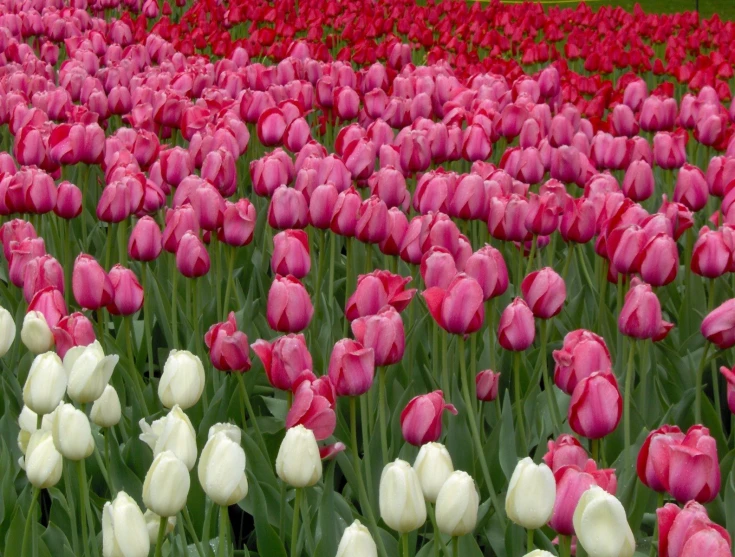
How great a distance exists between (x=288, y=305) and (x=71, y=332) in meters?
0.47

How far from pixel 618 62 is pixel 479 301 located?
532 cm

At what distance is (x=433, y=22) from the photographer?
846 centimetres

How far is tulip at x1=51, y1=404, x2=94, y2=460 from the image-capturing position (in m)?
1.62

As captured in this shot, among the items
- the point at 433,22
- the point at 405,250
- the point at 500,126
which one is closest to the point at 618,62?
the point at 433,22

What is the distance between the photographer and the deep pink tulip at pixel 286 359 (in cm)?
194

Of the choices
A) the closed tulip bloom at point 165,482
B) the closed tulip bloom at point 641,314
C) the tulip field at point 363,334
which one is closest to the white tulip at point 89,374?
the tulip field at point 363,334

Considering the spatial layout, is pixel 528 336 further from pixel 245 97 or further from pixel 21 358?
pixel 245 97

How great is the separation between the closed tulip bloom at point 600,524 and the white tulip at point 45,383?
0.91 metres

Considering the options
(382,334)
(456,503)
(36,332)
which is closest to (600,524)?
(456,503)

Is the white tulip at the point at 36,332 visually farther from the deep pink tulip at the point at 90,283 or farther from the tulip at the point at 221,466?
the tulip at the point at 221,466

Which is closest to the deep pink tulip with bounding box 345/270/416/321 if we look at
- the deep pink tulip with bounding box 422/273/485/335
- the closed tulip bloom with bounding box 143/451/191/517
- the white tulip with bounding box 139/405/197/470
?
the deep pink tulip with bounding box 422/273/485/335

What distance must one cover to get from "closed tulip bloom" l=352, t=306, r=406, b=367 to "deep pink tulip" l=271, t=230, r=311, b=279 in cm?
54

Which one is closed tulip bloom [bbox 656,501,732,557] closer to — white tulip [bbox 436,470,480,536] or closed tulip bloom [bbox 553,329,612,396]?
white tulip [bbox 436,470,480,536]

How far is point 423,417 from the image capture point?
73.6 inches
